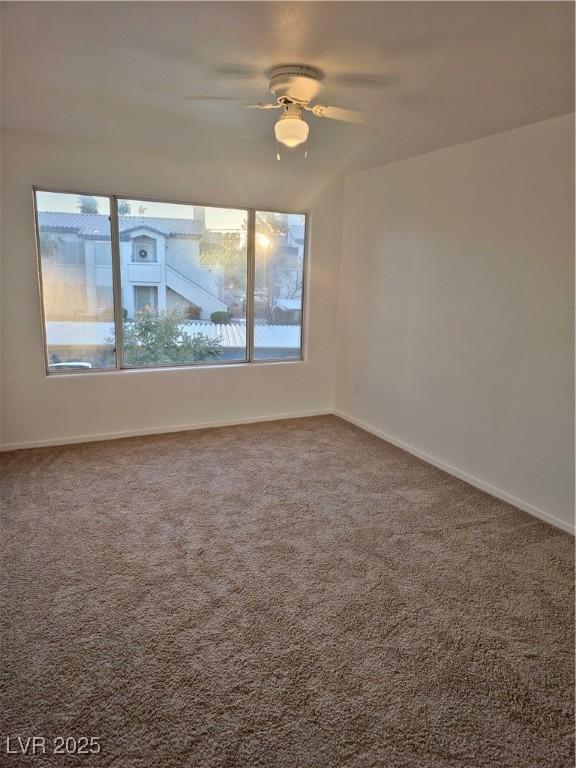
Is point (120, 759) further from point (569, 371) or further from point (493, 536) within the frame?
point (569, 371)

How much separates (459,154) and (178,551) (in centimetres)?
320

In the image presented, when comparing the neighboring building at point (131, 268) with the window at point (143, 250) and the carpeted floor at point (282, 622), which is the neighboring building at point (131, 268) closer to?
the window at point (143, 250)

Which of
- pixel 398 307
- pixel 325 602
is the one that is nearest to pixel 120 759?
pixel 325 602

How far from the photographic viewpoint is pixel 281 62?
7.16 feet

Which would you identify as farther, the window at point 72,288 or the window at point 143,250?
the window at point 143,250

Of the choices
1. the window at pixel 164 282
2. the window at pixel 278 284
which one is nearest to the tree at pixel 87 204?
the window at pixel 164 282

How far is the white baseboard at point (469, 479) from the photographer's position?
3.00m

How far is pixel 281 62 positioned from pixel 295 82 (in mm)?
140

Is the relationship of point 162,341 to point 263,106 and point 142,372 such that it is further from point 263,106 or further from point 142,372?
point 263,106

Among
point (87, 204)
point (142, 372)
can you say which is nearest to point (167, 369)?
Answer: point (142, 372)

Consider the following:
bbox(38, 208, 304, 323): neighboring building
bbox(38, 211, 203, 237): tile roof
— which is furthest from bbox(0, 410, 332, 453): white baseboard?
bbox(38, 211, 203, 237): tile roof

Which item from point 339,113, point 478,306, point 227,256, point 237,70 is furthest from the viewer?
point 227,256

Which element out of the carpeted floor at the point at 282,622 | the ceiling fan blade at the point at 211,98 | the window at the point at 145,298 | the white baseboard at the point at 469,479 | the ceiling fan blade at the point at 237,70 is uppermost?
the ceiling fan blade at the point at 211,98

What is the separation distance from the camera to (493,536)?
9.35ft
